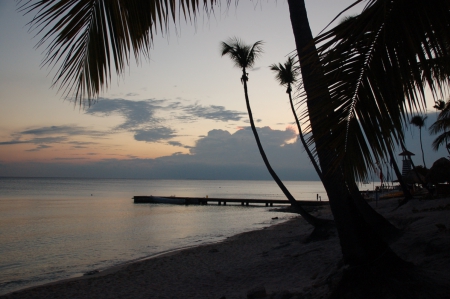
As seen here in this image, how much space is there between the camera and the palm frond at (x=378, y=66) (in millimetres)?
2098

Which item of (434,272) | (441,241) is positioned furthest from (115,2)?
(441,241)

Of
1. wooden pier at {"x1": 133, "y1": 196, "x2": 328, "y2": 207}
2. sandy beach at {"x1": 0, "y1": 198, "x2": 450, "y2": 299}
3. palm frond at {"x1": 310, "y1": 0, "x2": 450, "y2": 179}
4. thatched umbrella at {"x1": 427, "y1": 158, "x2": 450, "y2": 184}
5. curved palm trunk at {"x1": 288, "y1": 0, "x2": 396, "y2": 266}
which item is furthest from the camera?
wooden pier at {"x1": 133, "y1": 196, "x2": 328, "y2": 207}

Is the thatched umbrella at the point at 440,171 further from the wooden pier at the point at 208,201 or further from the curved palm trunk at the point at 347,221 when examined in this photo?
the wooden pier at the point at 208,201

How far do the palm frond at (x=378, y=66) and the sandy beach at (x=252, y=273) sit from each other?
3477mm

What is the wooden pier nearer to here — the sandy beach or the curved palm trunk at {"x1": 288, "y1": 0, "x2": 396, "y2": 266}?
the sandy beach

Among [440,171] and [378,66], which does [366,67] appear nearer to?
[378,66]

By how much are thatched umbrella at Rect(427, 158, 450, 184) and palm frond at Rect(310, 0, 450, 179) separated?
18743 millimetres

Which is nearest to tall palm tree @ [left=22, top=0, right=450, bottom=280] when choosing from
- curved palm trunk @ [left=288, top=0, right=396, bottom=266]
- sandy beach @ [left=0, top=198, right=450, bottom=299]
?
curved palm trunk @ [left=288, top=0, right=396, bottom=266]

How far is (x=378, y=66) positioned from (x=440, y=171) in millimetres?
19228

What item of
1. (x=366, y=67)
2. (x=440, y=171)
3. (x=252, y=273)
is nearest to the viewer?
(x=366, y=67)

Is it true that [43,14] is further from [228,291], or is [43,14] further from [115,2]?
[228,291]

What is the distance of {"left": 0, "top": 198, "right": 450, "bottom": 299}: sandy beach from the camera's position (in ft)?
19.6

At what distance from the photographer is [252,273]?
895cm

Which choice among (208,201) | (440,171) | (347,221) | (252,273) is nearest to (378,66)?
(347,221)
